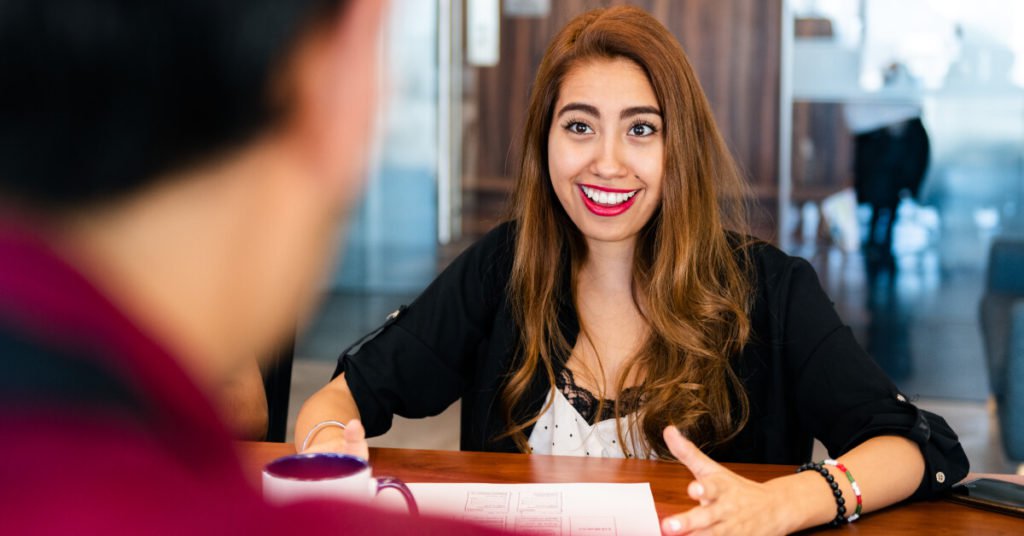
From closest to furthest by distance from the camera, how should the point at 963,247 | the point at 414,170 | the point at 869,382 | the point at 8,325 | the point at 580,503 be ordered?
the point at 8,325 → the point at 580,503 → the point at 869,382 → the point at 963,247 → the point at 414,170

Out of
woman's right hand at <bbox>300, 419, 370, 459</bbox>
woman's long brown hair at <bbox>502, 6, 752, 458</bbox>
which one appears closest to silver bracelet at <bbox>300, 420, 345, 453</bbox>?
woman's right hand at <bbox>300, 419, 370, 459</bbox>

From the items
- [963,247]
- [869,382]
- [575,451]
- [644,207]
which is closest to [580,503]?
[575,451]

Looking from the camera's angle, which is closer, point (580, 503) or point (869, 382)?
point (580, 503)

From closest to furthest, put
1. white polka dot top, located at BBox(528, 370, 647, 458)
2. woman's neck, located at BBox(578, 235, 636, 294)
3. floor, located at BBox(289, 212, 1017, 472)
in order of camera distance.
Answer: white polka dot top, located at BBox(528, 370, 647, 458) → woman's neck, located at BBox(578, 235, 636, 294) → floor, located at BBox(289, 212, 1017, 472)

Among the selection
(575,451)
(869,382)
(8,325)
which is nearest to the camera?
(8,325)

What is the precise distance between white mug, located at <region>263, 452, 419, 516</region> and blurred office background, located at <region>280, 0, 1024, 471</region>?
10.5 ft

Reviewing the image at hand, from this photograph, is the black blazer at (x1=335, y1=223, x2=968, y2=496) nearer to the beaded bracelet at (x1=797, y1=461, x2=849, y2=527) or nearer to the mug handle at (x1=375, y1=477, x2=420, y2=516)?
the beaded bracelet at (x1=797, y1=461, x2=849, y2=527)

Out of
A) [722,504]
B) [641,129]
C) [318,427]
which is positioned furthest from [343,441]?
[641,129]

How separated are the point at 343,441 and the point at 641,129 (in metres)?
0.82

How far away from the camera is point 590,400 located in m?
1.96

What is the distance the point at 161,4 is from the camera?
330 millimetres

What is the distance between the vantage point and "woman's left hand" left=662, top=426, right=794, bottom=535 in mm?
1349

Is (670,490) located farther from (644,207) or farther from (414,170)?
(414,170)

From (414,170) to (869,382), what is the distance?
3.99m
